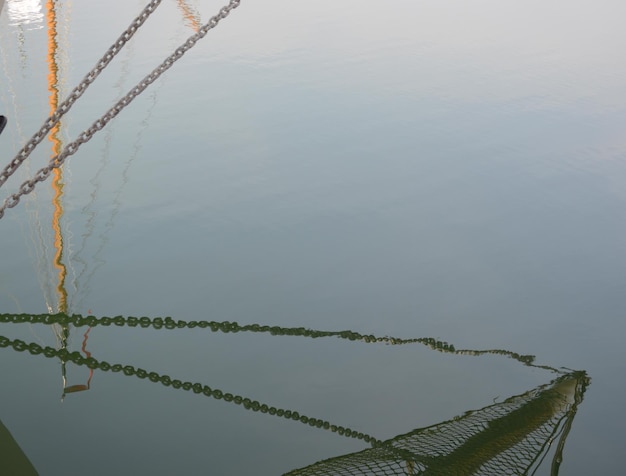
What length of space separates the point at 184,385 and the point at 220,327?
0.48 meters

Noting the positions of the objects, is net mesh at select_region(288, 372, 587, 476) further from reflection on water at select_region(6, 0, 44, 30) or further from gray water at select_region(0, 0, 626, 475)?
reflection on water at select_region(6, 0, 44, 30)

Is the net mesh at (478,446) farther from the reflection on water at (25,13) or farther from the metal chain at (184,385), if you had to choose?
the reflection on water at (25,13)

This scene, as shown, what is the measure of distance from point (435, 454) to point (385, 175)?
110 inches

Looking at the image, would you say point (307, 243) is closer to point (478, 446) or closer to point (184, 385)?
point (184, 385)

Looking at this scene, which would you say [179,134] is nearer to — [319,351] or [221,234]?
[221,234]

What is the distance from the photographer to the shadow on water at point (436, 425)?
2992 millimetres

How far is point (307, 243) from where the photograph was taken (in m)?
4.66

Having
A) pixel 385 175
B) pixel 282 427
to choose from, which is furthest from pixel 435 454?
A: pixel 385 175

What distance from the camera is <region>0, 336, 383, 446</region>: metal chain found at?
3.20m

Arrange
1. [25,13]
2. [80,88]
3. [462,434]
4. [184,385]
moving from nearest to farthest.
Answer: [462,434] < [184,385] < [80,88] < [25,13]

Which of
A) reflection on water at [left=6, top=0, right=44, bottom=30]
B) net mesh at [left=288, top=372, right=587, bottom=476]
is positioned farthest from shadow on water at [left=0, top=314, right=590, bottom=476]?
reflection on water at [left=6, top=0, right=44, bottom=30]

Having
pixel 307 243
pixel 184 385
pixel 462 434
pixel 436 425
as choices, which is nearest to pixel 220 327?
pixel 184 385

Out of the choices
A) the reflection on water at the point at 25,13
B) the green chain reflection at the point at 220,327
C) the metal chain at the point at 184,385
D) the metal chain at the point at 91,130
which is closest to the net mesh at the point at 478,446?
the metal chain at the point at 184,385

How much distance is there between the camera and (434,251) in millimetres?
4648
